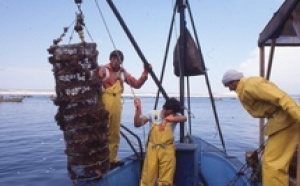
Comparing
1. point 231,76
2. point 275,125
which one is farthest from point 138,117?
point 275,125

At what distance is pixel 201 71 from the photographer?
19.8 ft

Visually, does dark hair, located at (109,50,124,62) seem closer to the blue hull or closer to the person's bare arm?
the person's bare arm

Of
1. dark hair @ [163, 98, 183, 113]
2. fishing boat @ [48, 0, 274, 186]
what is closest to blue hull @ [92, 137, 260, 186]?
fishing boat @ [48, 0, 274, 186]

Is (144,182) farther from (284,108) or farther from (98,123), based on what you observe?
(284,108)

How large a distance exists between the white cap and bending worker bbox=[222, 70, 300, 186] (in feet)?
0.39

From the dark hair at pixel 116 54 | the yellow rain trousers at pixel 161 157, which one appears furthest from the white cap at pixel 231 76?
the dark hair at pixel 116 54

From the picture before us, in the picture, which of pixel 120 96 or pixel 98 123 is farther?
pixel 120 96

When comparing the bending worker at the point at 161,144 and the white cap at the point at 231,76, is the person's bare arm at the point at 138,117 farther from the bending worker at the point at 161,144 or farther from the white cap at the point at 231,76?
the white cap at the point at 231,76

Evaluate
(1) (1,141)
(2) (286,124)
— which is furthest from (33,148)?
(2) (286,124)

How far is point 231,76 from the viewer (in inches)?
160

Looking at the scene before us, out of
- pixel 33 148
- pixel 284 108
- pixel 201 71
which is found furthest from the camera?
pixel 33 148

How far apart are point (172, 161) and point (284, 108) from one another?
215 centimetres

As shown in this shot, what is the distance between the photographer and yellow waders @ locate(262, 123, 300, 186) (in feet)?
12.2

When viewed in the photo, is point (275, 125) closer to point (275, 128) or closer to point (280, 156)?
point (275, 128)
